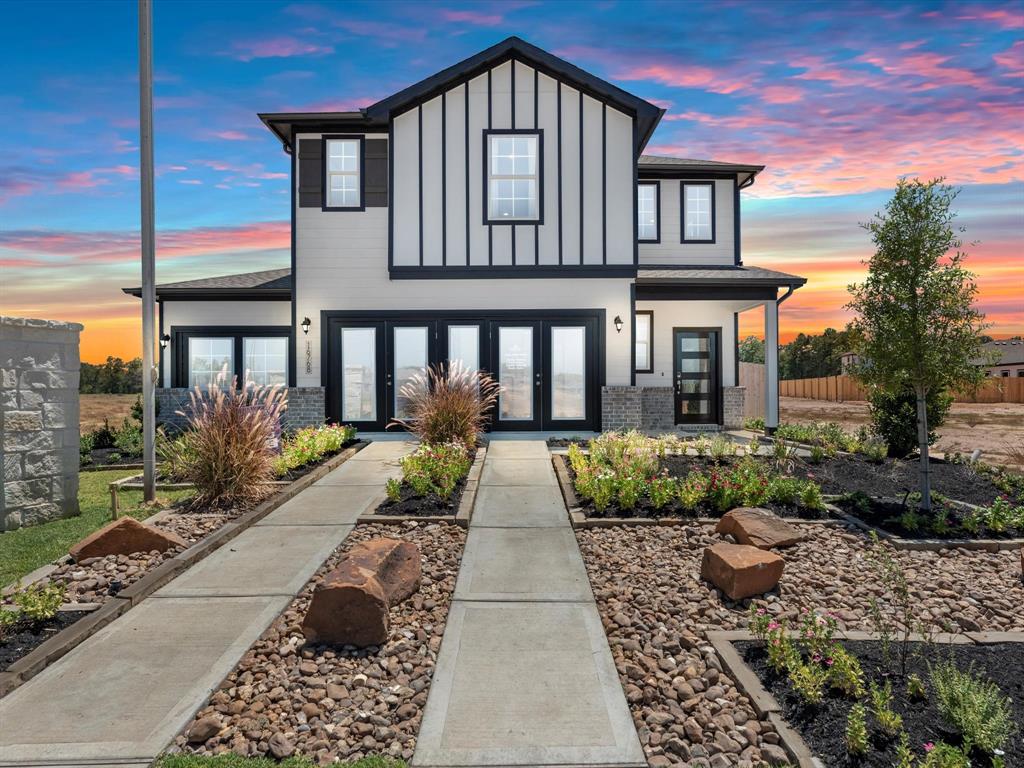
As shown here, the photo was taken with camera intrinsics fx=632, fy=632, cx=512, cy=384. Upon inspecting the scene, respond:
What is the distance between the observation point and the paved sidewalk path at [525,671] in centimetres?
298

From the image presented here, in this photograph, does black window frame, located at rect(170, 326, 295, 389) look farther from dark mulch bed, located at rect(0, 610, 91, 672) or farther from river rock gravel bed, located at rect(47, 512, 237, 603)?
dark mulch bed, located at rect(0, 610, 91, 672)

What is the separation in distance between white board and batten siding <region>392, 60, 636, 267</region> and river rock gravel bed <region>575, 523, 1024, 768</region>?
8.27 m

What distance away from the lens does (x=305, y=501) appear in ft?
26.0

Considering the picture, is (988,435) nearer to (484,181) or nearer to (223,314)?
(484,181)

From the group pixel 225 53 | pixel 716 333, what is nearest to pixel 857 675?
pixel 225 53

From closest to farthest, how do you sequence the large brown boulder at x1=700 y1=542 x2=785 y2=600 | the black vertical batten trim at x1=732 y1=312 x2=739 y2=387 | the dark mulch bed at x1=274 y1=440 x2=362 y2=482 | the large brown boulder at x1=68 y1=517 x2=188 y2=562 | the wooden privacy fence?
the large brown boulder at x1=700 y1=542 x2=785 y2=600
the large brown boulder at x1=68 y1=517 x2=188 y2=562
the dark mulch bed at x1=274 y1=440 x2=362 y2=482
the black vertical batten trim at x1=732 y1=312 x2=739 y2=387
the wooden privacy fence

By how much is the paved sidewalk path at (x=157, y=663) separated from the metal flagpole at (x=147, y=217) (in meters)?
2.63

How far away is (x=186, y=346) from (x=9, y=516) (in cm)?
948

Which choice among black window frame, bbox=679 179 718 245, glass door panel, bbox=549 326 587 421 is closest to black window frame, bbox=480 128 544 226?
glass door panel, bbox=549 326 587 421

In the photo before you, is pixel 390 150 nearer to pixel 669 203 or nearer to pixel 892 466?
pixel 669 203

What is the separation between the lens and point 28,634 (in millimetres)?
4184

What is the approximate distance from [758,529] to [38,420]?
7796mm

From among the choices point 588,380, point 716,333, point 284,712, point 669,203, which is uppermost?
point 669,203

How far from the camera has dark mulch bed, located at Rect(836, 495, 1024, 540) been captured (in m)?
6.46
